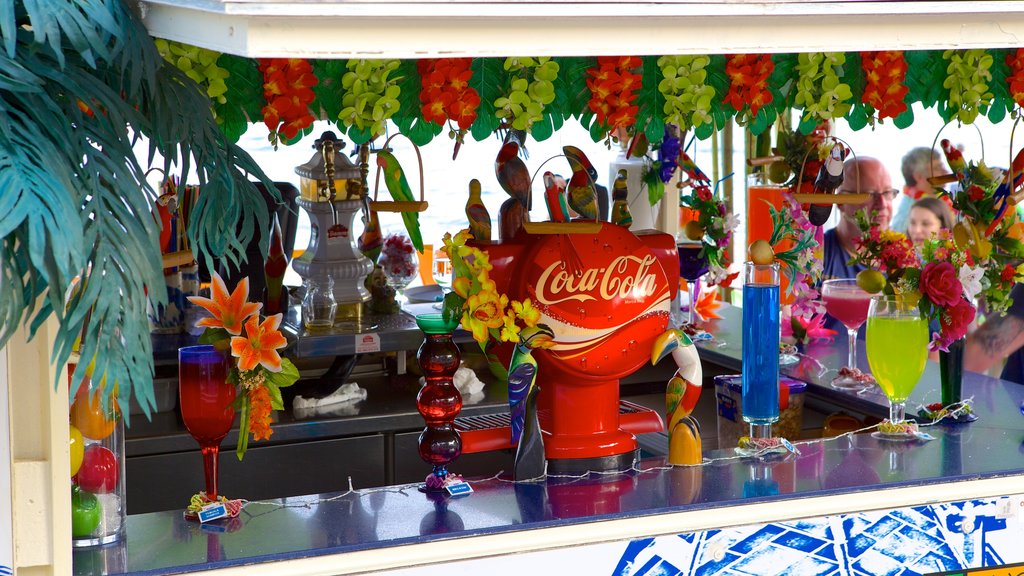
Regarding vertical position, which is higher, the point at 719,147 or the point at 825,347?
the point at 719,147

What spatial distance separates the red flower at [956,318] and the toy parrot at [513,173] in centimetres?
96

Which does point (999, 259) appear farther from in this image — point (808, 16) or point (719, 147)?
point (719, 147)

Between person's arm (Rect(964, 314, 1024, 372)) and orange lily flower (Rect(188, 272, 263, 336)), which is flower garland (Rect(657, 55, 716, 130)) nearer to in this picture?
orange lily flower (Rect(188, 272, 263, 336))

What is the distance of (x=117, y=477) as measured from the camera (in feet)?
6.33

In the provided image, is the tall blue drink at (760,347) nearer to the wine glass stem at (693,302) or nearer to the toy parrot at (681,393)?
the toy parrot at (681,393)

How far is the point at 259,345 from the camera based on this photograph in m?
2.00

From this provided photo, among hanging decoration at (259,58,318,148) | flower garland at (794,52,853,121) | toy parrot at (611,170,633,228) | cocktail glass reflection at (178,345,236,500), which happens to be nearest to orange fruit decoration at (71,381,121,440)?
cocktail glass reflection at (178,345,236,500)

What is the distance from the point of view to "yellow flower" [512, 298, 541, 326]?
2.12 meters

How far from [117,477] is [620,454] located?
2.95 ft

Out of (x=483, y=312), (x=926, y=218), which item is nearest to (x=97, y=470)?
(x=483, y=312)

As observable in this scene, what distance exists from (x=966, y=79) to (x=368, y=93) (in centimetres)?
125

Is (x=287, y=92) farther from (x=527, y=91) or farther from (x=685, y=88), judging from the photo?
(x=685, y=88)

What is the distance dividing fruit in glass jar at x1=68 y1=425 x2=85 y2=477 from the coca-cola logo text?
78cm

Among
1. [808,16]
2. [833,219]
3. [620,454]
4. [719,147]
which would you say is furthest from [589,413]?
[833,219]
